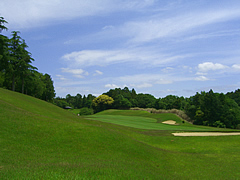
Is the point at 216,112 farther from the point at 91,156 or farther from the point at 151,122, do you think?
the point at 91,156

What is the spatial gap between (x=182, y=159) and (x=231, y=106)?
3427 inches

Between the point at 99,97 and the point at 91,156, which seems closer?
the point at 91,156

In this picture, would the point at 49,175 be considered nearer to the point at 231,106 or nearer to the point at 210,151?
the point at 210,151

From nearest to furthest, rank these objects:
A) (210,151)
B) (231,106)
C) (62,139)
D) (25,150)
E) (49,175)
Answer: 1. (49,175)
2. (25,150)
3. (62,139)
4. (210,151)
5. (231,106)

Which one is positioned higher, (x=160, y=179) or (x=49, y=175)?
(x=49, y=175)

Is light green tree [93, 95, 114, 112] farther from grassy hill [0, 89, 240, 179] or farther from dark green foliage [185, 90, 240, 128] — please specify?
grassy hill [0, 89, 240, 179]

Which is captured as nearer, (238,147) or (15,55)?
(238,147)

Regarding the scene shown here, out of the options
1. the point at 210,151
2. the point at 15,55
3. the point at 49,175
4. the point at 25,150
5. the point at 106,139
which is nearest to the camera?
the point at 49,175

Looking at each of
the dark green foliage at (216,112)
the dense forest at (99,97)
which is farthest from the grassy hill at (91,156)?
Answer: the dark green foliage at (216,112)

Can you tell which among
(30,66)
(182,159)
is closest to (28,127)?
(182,159)

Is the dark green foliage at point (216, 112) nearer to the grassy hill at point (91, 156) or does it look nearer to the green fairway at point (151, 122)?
the green fairway at point (151, 122)

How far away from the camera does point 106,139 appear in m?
19.1

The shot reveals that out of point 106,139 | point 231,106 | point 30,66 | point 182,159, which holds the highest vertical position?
point 30,66

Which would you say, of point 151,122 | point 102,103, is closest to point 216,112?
point 151,122
